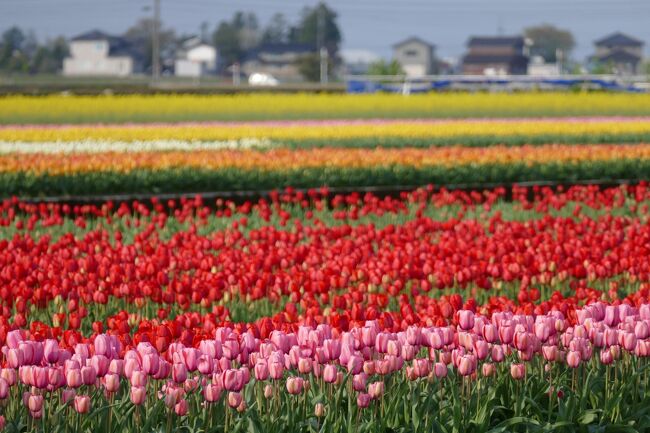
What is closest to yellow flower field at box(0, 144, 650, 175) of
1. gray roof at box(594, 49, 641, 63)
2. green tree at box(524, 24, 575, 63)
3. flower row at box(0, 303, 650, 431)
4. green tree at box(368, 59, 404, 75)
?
flower row at box(0, 303, 650, 431)

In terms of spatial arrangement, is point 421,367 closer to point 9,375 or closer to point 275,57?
point 9,375

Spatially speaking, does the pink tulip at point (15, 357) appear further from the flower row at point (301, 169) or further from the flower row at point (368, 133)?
the flower row at point (368, 133)

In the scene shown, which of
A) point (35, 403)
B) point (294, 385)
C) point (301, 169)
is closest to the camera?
point (35, 403)

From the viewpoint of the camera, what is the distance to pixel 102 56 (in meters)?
139

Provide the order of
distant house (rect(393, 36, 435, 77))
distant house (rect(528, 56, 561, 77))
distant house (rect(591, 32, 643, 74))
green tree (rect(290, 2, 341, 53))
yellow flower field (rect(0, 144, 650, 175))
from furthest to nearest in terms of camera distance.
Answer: distant house (rect(591, 32, 643, 74))
distant house (rect(393, 36, 435, 77))
distant house (rect(528, 56, 561, 77))
green tree (rect(290, 2, 341, 53))
yellow flower field (rect(0, 144, 650, 175))

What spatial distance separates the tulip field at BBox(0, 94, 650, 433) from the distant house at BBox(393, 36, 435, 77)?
422 ft

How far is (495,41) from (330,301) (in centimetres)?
12346

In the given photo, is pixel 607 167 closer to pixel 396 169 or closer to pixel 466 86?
pixel 396 169

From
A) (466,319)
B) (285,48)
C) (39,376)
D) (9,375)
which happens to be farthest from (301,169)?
(285,48)

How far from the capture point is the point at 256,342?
14.3 ft

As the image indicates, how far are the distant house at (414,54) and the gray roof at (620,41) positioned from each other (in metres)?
27.6

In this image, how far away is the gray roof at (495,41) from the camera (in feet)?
417

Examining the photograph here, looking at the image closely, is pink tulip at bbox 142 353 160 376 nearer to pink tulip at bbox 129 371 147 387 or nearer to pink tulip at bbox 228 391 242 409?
pink tulip at bbox 129 371 147 387

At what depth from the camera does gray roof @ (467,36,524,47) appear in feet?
417
